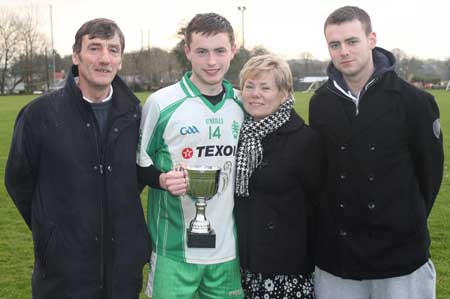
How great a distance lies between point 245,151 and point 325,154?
1.60 feet

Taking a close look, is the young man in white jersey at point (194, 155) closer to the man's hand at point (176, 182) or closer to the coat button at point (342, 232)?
the man's hand at point (176, 182)

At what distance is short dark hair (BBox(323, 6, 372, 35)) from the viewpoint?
134 inches

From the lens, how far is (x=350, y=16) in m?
3.39

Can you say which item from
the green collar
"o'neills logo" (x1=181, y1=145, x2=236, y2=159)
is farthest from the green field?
the green collar

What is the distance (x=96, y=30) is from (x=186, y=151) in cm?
88

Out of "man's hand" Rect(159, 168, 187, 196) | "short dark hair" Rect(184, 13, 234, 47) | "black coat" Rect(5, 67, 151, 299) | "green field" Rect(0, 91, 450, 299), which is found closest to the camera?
Answer: "black coat" Rect(5, 67, 151, 299)

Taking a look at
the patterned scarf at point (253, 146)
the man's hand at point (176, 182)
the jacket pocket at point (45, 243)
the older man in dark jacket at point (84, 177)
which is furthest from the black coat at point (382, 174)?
the jacket pocket at point (45, 243)

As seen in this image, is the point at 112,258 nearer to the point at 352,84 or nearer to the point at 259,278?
the point at 259,278

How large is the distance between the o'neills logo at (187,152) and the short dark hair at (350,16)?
1.12 meters

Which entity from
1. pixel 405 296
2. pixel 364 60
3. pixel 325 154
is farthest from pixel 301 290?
pixel 364 60

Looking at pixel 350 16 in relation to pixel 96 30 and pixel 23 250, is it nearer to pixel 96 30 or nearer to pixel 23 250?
pixel 96 30

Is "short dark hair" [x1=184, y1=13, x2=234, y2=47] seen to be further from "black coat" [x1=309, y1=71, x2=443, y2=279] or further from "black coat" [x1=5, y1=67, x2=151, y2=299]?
"black coat" [x1=309, y1=71, x2=443, y2=279]

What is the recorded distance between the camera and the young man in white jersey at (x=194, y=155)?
3492 millimetres

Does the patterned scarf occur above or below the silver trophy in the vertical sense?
above
